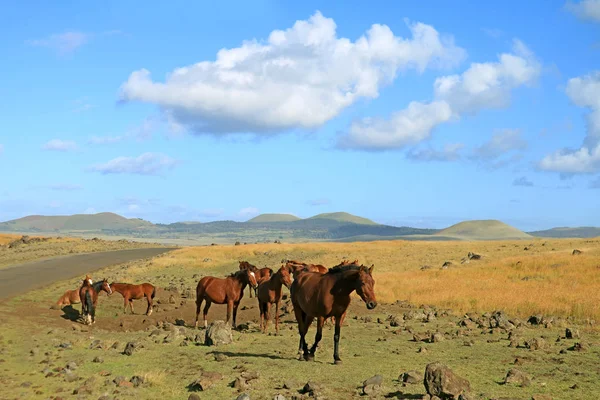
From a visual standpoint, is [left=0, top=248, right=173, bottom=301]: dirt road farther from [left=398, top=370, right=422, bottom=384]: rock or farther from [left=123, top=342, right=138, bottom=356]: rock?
[left=398, top=370, right=422, bottom=384]: rock

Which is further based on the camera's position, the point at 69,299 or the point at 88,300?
the point at 69,299

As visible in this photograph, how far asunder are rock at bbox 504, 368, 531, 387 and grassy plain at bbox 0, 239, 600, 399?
188 millimetres

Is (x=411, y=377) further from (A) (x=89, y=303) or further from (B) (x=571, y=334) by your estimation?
(A) (x=89, y=303)

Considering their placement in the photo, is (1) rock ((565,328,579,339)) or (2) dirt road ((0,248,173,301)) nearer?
(1) rock ((565,328,579,339))

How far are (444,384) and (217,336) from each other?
804 cm

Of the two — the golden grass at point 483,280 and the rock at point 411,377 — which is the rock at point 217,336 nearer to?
the rock at point 411,377

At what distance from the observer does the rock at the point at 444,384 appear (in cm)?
958

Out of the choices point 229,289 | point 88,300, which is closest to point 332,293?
point 229,289

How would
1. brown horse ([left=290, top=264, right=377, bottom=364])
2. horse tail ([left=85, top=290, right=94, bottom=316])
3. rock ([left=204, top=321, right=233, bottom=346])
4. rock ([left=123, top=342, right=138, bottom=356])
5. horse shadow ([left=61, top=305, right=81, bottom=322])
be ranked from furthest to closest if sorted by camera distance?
horse shadow ([left=61, top=305, right=81, bottom=322]) → horse tail ([left=85, top=290, right=94, bottom=316]) → rock ([left=204, top=321, right=233, bottom=346]) → rock ([left=123, top=342, right=138, bottom=356]) → brown horse ([left=290, top=264, right=377, bottom=364])

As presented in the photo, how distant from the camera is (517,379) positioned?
35.5 ft

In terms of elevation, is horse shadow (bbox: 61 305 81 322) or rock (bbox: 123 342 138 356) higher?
rock (bbox: 123 342 138 356)

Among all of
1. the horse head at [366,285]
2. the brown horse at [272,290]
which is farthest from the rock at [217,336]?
the horse head at [366,285]

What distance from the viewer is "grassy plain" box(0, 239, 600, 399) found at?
37.1 feet

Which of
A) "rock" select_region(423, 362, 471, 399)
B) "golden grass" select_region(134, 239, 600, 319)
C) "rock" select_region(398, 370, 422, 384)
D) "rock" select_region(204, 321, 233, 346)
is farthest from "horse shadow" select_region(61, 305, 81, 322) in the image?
"rock" select_region(423, 362, 471, 399)
